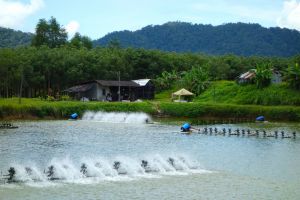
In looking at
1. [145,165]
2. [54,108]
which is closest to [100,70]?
[54,108]

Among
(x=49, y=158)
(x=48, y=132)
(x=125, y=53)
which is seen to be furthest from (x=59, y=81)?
(x=49, y=158)

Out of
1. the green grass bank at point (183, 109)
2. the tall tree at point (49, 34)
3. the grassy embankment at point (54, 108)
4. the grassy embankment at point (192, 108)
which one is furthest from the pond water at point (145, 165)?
the tall tree at point (49, 34)

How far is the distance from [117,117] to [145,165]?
47.5m

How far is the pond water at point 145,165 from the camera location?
27.8 metres

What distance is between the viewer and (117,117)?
81.1 meters

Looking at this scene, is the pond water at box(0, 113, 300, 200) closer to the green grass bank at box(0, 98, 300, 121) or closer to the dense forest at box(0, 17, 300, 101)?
the green grass bank at box(0, 98, 300, 121)

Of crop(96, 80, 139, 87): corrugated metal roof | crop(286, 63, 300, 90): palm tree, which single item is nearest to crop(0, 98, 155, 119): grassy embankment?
crop(96, 80, 139, 87): corrugated metal roof

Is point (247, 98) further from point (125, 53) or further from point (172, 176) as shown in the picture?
point (172, 176)

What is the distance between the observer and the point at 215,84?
4220 inches

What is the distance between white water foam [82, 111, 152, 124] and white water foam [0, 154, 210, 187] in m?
43.2

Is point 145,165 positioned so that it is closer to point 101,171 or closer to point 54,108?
point 101,171

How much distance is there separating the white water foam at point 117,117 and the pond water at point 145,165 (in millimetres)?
17510

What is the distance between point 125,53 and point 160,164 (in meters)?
92.2

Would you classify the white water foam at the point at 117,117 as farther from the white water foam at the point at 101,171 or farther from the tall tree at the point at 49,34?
the tall tree at the point at 49,34
